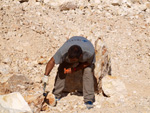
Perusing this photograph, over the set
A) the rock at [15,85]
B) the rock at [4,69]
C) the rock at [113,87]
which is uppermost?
the rock at [4,69]

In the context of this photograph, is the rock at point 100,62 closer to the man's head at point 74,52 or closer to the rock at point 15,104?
the man's head at point 74,52

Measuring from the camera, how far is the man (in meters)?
3.34

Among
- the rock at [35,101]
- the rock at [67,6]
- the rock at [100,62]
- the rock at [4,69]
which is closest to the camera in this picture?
the rock at [35,101]

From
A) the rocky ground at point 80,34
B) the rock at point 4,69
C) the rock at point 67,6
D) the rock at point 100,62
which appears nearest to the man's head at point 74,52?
the rocky ground at point 80,34

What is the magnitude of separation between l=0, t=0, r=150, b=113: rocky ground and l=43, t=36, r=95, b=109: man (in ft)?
0.83

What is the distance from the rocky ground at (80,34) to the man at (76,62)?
252 millimetres

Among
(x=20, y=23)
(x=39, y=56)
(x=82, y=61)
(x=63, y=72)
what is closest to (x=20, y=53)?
(x=39, y=56)

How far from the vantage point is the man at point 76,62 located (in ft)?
11.0

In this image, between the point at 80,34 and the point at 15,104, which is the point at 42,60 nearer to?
the point at 80,34

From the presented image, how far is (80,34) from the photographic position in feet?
16.3

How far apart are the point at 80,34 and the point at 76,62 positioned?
4.71 ft

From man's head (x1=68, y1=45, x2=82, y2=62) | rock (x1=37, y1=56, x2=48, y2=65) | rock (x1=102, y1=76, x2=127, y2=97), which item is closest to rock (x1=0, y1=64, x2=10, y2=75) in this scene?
rock (x1=37, y1=56, x2=48, y2=65)

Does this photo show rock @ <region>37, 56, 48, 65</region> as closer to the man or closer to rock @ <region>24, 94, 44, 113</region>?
the man

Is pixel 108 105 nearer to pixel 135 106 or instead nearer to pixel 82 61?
pixel 135 106
